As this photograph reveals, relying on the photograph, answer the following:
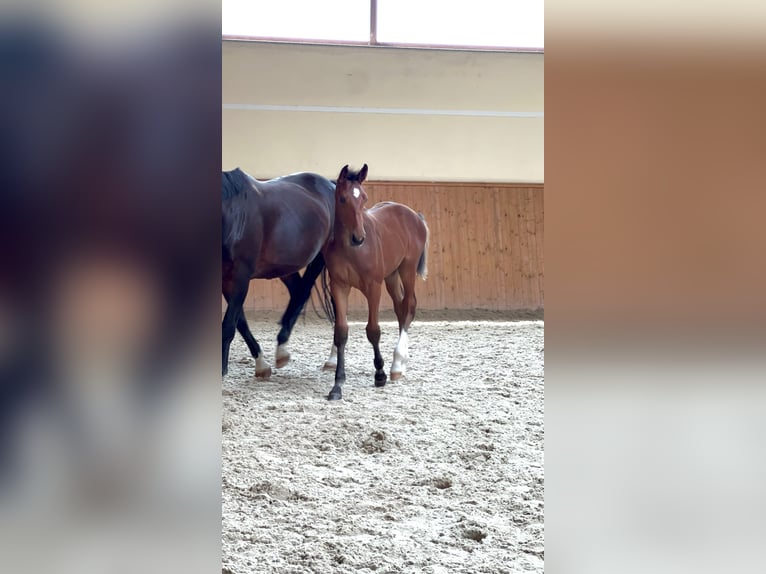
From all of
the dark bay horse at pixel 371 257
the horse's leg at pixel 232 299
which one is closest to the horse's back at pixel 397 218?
the dark bay horse at pixel 371 257

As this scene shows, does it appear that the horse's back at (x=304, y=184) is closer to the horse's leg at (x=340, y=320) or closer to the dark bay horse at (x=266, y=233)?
the dark bay horse at (x=266, y=233)

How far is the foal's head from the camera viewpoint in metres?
3.98

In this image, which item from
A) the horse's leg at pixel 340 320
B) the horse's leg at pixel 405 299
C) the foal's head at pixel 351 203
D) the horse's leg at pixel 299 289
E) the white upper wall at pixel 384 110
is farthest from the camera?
the white upper wall at pixel 384 110

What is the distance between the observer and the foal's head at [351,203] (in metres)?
3.98

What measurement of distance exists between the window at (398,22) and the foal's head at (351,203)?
558cm

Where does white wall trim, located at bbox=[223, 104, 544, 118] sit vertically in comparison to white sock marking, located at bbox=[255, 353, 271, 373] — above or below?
above

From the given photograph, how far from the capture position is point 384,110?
9.10 m

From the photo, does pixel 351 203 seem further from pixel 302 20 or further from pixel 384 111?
pixel 302 20

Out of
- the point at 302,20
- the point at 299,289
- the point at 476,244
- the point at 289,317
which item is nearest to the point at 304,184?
the point at 299,289
